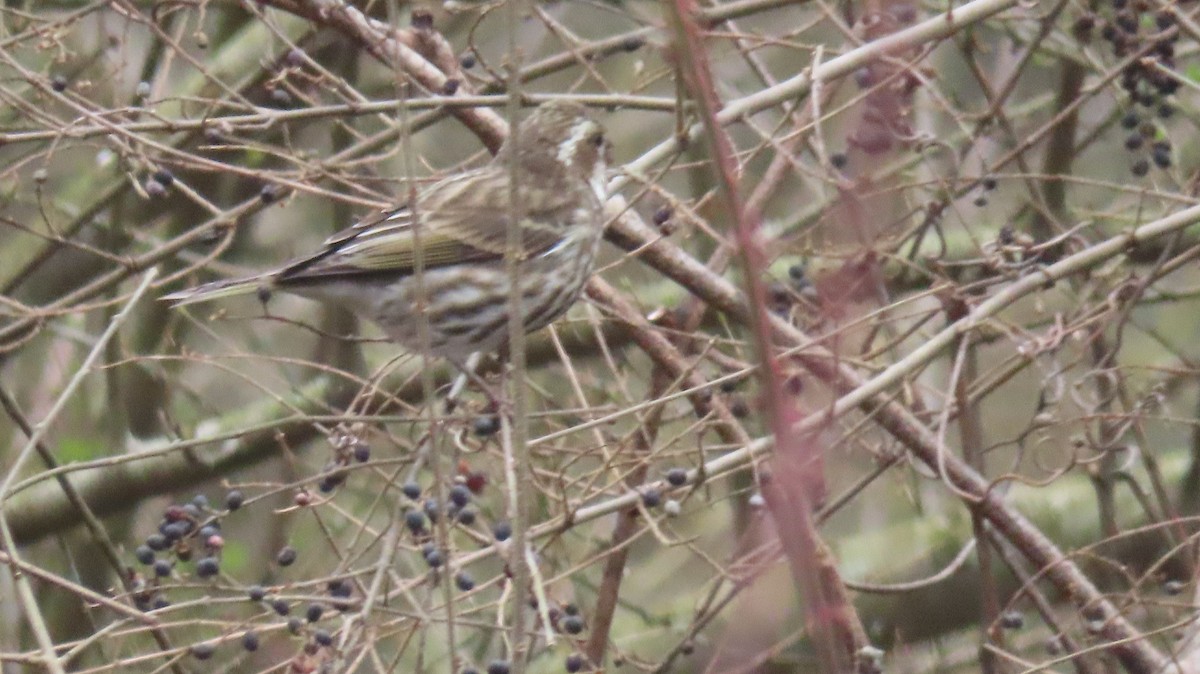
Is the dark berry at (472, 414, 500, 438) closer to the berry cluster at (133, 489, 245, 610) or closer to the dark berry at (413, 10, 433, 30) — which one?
the berry cluster at (133, 489, 245, 610)

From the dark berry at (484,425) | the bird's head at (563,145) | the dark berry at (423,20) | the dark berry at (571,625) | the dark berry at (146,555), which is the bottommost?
the dark berry at (571,625)

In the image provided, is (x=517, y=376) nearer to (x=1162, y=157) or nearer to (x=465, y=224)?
(x=465, y=224)

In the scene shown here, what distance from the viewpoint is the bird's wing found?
5.69 meters

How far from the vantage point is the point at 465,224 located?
5.95 metres

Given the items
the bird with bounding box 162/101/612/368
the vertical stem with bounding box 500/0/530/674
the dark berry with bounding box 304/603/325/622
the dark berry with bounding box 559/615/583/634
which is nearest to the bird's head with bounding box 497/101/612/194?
the bird with bounding box 162/101/612/368

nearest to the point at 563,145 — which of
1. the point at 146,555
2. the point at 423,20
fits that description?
the point at 423,20

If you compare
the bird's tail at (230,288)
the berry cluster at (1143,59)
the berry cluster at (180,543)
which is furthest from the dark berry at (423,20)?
the berry cluster at (1143,59)

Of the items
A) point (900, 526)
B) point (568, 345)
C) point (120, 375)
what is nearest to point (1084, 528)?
point (900, 526)

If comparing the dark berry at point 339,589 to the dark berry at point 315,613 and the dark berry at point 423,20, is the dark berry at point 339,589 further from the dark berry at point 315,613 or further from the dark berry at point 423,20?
the dark berry at point 423,20

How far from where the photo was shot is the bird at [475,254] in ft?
18.1

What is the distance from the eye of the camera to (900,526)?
7.40 m

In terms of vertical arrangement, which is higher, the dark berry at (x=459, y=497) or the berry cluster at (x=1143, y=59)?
the berry cluster at (x=1143, y=59)

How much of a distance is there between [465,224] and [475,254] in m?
0.12

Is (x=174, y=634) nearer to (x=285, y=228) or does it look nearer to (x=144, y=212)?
(x=144, y=212)
